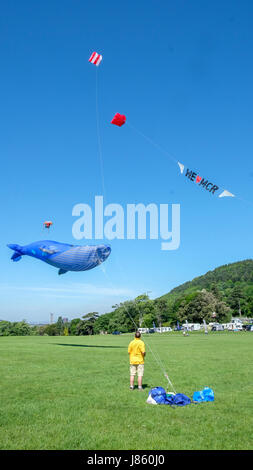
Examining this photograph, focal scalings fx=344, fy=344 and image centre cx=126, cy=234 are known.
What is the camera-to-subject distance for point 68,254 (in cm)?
2103

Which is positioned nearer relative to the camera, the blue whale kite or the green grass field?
the green grass field

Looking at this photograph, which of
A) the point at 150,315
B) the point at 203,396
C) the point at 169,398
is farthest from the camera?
the point at 150,315

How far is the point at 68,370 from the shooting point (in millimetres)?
13992

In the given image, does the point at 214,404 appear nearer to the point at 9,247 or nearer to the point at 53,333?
the point at 9,247

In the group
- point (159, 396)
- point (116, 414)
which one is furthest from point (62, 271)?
point (116, 414)

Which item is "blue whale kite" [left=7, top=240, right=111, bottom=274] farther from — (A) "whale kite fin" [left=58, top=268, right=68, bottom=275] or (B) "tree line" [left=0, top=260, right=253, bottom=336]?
(B) "tree line" [left=0, top=260, right=253, bottom=336]

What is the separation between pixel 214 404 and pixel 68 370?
7472 mm

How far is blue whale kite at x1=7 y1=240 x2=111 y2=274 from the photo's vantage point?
20.7 metres

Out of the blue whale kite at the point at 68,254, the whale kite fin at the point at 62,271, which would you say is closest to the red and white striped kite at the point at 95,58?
the blue whale kite at the point at 68,254

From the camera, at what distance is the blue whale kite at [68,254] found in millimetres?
20719

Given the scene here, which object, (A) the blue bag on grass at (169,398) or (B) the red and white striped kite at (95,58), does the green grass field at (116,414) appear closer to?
(A) the blue bag on grass at (169,398)

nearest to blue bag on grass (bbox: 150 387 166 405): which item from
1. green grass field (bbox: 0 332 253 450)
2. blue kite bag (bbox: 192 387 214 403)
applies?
green grass field (bbox: 0 332 253 450)

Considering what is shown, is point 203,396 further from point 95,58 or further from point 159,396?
point 95,58
